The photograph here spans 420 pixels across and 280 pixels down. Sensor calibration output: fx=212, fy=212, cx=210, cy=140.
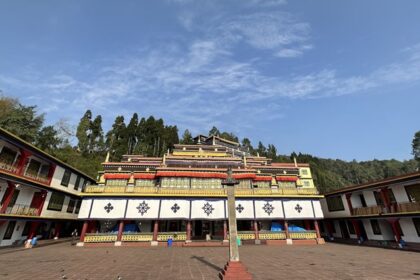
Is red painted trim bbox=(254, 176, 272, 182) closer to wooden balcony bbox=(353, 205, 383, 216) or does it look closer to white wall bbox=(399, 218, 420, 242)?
wooden balcony bbox=(353, 205, 383, 216)

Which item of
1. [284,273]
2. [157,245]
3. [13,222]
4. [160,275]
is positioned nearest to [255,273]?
[284,273]

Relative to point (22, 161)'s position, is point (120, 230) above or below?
below

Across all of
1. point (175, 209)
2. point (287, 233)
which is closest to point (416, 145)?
point (287, 233)

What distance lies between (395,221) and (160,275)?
25267 millimetres

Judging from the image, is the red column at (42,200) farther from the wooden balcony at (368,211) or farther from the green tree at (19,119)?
the wooden balcony at (368,211)

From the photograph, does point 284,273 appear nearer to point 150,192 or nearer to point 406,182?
point 150,192

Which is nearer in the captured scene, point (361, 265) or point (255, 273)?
point (255, 273)

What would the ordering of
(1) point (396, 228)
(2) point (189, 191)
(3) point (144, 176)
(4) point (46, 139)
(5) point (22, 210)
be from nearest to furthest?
(1) point (396, 228)
(5) point (22, 210)
(2) point (189, 191)
(3) point (144, 176)
(4) point (46, 139)

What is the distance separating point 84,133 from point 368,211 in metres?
68.8

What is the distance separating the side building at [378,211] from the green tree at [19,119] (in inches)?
2222

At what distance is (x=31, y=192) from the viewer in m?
25.0

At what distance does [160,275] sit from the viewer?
1044 cm

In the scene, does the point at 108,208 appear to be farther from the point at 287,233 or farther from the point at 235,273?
the point at 287,233

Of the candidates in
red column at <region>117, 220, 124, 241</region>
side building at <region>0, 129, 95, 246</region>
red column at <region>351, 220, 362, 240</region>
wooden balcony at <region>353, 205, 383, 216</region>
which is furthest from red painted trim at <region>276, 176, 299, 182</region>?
side building at <region>0, 129, 95, 246</region>
